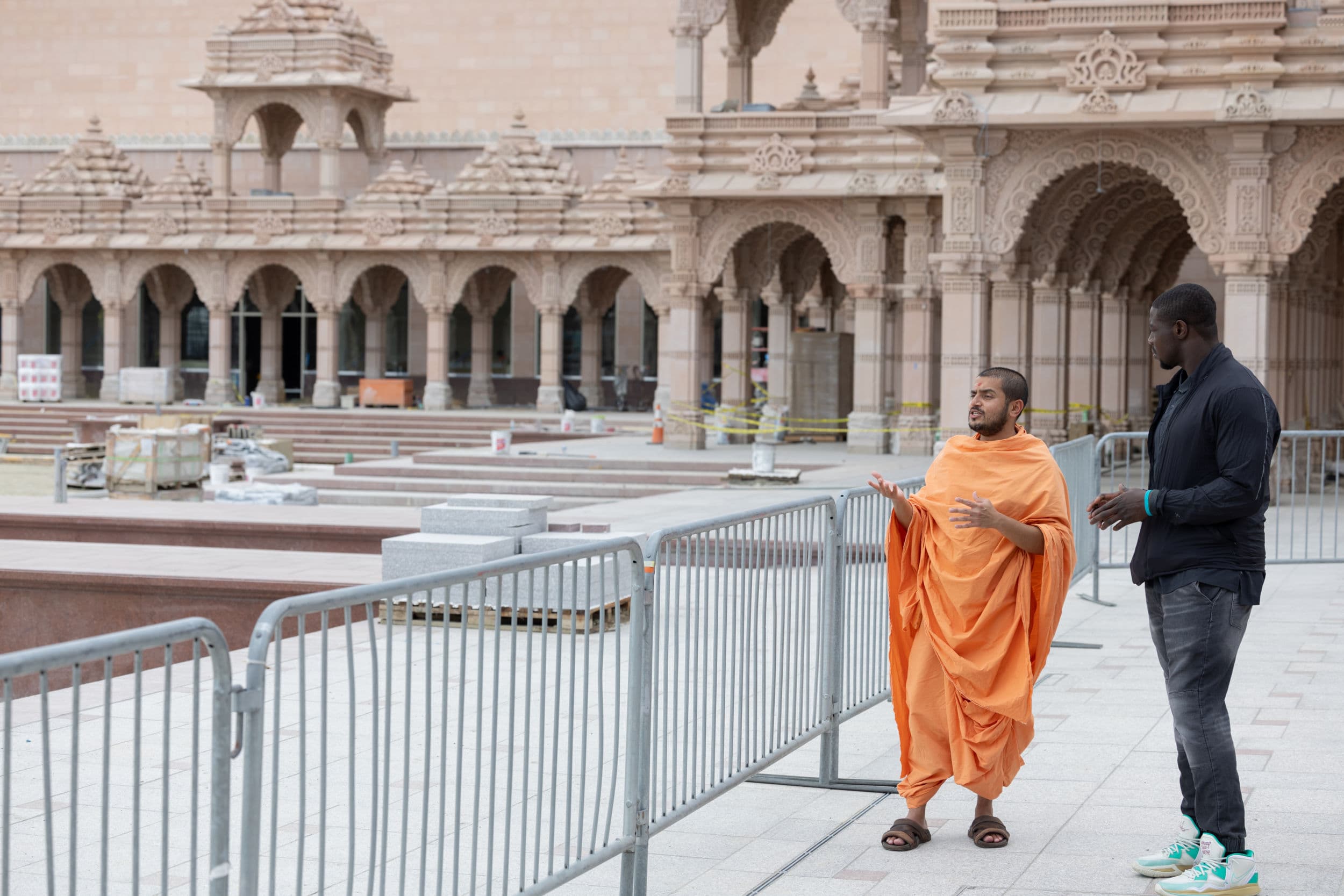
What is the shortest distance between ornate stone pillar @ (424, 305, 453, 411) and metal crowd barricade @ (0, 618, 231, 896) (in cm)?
2569

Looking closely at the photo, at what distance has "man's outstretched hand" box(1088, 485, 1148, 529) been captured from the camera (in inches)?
198

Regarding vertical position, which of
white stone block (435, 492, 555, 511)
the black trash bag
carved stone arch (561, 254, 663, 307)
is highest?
carved stone arch (561, 254, 663, 307)

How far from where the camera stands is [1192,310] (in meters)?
5.07

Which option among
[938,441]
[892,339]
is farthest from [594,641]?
[892,339]

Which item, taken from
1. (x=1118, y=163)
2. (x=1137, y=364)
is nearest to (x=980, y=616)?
(x=1118, y=163)

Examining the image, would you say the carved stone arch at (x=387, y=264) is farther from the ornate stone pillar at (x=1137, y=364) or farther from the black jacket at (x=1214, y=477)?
the black jacket at (x=1214, y=477)

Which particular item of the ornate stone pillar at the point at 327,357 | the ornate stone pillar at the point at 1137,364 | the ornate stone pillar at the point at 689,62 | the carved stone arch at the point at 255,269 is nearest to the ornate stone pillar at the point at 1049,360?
the ornate stone pillar at the point at 1137,364

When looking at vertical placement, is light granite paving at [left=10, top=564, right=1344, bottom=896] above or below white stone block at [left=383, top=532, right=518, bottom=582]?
below

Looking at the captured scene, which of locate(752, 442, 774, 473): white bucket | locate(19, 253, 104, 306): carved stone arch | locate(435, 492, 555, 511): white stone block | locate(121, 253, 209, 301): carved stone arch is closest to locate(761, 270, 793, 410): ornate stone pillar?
locate(752, 442, 774, 473): white bucket

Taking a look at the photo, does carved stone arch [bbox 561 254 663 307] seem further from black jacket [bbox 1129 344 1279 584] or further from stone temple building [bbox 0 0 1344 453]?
black jacket [bbox 1129 344 1279 584]

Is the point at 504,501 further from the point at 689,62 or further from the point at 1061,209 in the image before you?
the point at 689,62

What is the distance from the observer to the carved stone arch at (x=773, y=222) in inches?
989

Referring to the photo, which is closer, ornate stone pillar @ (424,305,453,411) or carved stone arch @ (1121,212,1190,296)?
carved stone arch @ (1121,212,1190,296)

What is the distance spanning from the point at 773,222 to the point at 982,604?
20.3 meters
